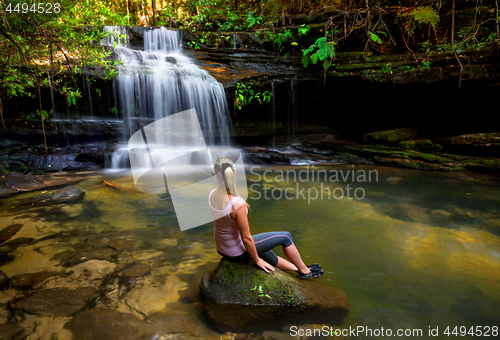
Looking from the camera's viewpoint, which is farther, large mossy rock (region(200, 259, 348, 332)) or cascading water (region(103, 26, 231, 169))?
cascading water (region(103, 26, 231, 169))

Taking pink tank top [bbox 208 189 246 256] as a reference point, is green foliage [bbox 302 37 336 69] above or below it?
above

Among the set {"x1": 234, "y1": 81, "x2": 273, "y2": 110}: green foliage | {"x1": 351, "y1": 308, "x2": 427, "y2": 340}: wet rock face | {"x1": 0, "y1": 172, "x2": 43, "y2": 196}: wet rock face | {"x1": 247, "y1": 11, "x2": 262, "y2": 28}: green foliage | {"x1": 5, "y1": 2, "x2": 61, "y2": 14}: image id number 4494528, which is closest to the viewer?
{"x1": 351, "y1": 308, "x2": 427, "y2": 340}: wet rock face

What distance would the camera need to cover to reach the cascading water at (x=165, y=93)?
33.7 feet

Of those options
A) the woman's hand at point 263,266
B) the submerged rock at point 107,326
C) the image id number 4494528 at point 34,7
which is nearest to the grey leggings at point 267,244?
the woman's hand at point 263,266

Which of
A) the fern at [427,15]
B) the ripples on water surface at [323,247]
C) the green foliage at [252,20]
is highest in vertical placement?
the green foliage at [252,20]

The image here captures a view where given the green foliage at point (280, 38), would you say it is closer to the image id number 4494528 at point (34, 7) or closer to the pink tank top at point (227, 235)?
the image id number 4494528 at point (34, 7)

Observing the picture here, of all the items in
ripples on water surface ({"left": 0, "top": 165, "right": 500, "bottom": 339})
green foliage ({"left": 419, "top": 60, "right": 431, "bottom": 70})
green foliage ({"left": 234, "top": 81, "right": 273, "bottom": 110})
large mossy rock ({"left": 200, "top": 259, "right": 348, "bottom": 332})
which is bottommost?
ripples on water surface ({"left": 0, "top": 165, "right": 500, "bottom": 339})

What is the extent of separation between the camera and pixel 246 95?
10852 millimetres

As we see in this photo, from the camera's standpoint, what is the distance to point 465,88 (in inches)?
354

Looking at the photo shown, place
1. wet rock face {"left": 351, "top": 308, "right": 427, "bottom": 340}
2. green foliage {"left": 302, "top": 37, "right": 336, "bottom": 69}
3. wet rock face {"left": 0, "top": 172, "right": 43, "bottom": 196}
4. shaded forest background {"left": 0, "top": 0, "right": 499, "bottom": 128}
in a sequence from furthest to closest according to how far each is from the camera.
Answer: green foliage {"left": 302, "top": 37, "right": 336, "bottom": 69} < shaded forest background {"left": 0, "top": 0, "right": 499, "bottom": 128} < wet rock face {"left": 0, "top": 172, "right": 43, "bottom": 196} < wet rock face {"left": 351, "top": 308, "right": 427, "bottom": 340}

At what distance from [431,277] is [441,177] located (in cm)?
586

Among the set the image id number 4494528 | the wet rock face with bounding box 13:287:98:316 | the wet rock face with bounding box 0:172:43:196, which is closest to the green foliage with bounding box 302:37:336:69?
the image id number 4494528

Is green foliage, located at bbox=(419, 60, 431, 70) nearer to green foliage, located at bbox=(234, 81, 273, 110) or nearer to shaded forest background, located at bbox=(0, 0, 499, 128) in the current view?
shaded forest background, located at bbox=(0, 0, 499, 128)

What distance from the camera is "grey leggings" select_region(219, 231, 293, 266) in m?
2.73
